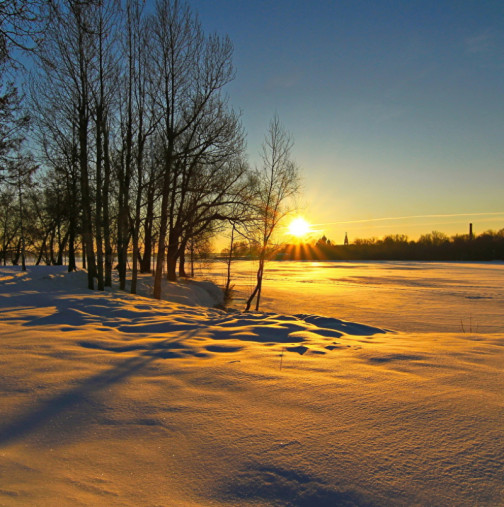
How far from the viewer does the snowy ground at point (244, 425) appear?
1651 mm

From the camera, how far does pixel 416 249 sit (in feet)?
256

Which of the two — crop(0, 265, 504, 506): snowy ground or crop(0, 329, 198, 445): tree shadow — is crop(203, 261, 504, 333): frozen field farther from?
crop(0, 329, 198, 445): tree shadow

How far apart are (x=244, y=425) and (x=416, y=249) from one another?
85.4 m

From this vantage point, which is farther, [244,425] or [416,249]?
[416,249]

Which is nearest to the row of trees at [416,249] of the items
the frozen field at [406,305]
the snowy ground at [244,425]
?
the frozen field at [406,305]

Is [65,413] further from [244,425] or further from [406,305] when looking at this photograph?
[406,305]

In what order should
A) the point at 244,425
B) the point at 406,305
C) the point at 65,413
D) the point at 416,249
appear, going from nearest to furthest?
the point at 244,425, the point at 65,413, the point at 406,305, the point at 416,249

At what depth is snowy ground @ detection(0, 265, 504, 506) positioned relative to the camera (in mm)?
1651

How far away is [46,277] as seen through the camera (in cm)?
1367

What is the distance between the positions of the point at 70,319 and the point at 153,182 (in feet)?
24.3

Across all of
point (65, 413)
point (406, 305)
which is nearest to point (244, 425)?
point (65, 413)

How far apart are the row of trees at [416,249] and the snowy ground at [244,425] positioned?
180ft

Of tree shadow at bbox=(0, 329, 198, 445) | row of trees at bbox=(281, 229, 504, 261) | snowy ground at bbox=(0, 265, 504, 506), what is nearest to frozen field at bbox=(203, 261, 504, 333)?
snowy ground at bbox=(0, 265, 504, 506)

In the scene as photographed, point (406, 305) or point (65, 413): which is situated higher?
point (65, 413)
